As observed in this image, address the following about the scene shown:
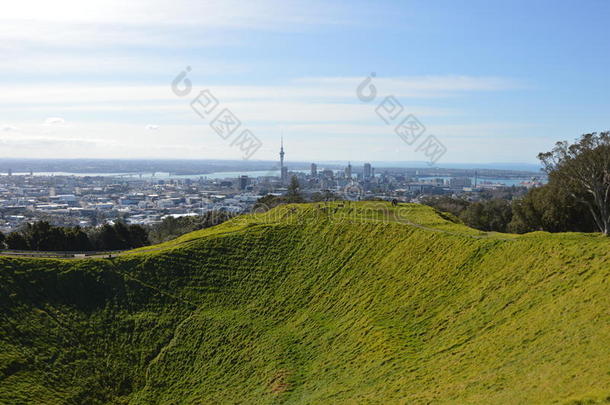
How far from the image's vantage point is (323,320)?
115ft

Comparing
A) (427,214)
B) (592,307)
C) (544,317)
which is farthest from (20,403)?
(427,214)

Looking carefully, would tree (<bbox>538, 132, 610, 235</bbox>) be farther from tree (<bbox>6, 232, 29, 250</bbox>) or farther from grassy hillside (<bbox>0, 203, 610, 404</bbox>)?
tree (<bbox>6, 232, 29, 250</bbox>)

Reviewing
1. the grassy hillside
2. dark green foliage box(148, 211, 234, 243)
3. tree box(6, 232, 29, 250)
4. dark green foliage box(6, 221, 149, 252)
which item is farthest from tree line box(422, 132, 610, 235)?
tree box(6, 232, 29, 250)

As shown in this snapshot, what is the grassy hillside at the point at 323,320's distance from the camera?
2309 cm

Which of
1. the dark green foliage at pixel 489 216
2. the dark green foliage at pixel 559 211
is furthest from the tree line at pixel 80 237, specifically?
the dark green foliage at pixel 559 211

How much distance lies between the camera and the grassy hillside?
23.1 m

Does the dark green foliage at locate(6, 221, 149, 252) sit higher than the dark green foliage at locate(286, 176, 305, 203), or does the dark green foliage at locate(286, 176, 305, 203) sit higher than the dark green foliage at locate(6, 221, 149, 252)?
the dark green foliage at locate(286, 176, 305, 203)

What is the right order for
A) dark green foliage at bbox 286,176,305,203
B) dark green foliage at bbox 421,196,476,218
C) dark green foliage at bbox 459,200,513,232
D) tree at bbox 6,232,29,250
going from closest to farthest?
1. tree at bbox 6,232,29,250
2. dark green foliage at bbox 459,200,513,232
3. dark green foliage at bbox 421,196,476,218
4. dark green foliage at bbox 286,176,305,203

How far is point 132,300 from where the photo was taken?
128ft

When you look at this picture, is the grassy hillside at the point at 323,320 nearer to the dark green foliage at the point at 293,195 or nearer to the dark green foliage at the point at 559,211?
the dark green foliage at the point at 559,211

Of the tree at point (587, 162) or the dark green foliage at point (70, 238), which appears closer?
the tree at point (587, 162)

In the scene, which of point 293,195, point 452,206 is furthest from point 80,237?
point 452,206

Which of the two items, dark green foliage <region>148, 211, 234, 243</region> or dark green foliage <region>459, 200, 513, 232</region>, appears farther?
dark green foliage <region>148, 211, 234, 243</region>

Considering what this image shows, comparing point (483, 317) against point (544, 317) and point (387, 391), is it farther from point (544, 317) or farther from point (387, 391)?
point (387, 391)
